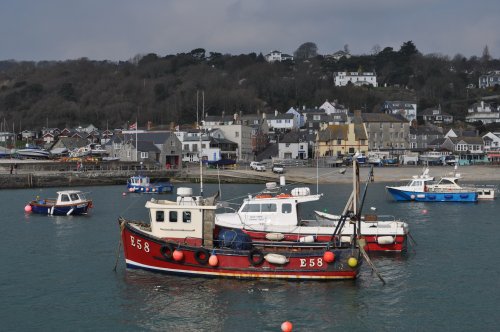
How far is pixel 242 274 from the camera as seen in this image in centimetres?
2775

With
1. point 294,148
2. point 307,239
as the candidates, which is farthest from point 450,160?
point 307,239

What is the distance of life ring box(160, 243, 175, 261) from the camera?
2822 centimetres

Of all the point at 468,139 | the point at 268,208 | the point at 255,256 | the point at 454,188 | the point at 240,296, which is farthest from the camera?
the point at 468,139

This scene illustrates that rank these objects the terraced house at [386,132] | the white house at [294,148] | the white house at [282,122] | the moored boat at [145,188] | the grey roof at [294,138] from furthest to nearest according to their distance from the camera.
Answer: the white house at [282,122] < the terraced house at [386,132] < the grey roof at [294,138] < the white house at [294,148] < the moored boat at [145,188]

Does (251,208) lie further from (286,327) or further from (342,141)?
Result: (342,141)

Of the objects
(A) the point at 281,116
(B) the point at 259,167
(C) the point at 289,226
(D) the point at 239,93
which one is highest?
(D) the point at 239,93

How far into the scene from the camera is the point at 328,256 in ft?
88.6

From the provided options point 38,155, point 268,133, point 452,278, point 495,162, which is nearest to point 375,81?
point 268,133

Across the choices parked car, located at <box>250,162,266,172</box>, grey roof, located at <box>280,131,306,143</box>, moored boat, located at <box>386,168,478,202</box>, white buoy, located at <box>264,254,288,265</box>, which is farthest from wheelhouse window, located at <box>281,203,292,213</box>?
grey roof, located at <box>280,131,306,143</box>

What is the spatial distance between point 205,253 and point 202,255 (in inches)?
6.9

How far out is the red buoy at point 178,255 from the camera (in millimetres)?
27953

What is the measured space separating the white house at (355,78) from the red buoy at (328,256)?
153082 millimetres

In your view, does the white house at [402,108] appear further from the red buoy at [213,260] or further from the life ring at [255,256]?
the red buoy at [213,260]

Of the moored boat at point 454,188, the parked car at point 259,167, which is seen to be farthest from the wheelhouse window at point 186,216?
the parked car at point 259,167
